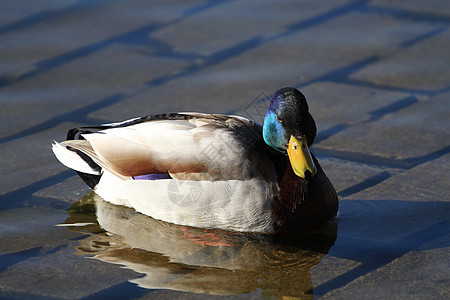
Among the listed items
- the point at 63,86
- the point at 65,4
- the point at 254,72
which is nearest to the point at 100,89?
the point at 63,86

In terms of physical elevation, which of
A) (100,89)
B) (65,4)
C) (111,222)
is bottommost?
(111,222)

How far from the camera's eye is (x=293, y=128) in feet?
15.5

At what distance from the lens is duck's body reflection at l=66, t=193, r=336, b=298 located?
174 inches

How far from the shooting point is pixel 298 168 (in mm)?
4773

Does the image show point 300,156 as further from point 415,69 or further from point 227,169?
point 415,69

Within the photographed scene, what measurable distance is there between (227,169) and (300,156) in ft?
1.52

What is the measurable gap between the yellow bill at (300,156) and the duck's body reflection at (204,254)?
51cm

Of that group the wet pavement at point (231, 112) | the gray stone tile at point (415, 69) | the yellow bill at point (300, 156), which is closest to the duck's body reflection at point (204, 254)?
the wet pavement at point (231, 112)

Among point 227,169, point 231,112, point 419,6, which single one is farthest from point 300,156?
point 419,6

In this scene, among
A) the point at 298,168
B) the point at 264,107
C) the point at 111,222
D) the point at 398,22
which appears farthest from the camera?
the point at 398,22

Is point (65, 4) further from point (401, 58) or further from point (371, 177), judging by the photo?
point (371, 177)

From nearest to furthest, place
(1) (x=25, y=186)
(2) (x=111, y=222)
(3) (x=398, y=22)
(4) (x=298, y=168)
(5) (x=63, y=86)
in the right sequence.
Result: (4) (x=298, y=168)
(2) (x=111, y=222)
(1) (x=25, y=186)
(5) (x=63, y=86)
(3) (x=398, y=22)

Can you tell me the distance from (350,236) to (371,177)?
86 cm

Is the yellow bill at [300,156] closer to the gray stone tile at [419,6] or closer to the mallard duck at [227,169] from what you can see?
the mallard duck at [227,169]
